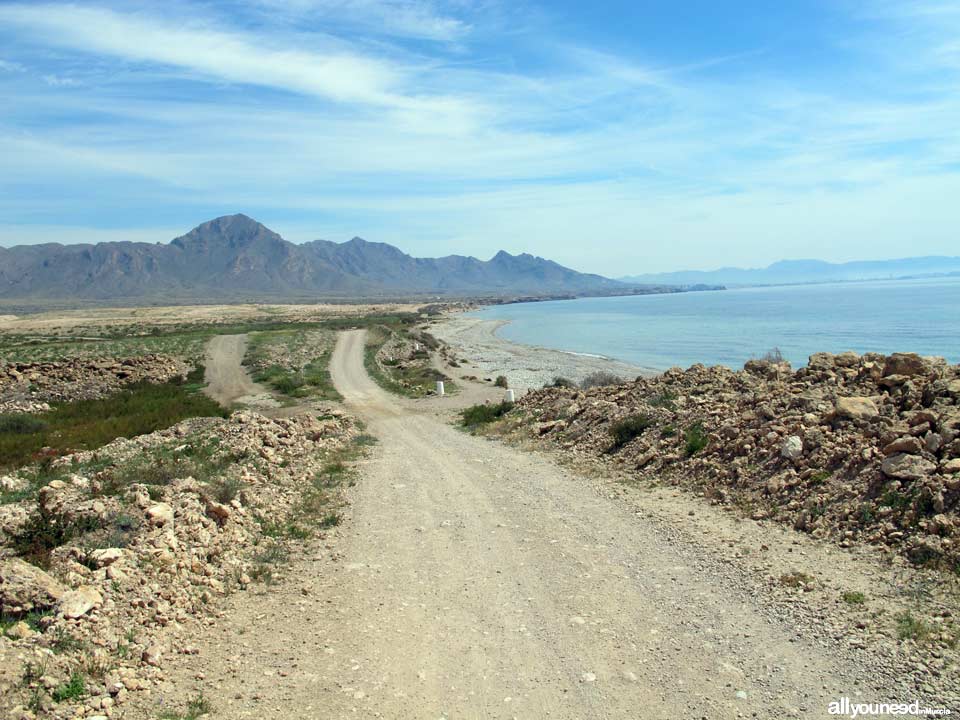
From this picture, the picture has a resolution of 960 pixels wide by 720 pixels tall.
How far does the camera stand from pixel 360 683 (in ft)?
20.4

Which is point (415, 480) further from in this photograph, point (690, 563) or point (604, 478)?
point (690, 563)

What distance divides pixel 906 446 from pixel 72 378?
3747cm

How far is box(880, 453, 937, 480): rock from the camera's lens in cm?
919

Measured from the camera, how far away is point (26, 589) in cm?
680

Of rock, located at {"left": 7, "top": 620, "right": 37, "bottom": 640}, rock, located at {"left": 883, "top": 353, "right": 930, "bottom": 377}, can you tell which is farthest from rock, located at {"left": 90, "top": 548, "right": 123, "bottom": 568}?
rock, located at {"left": 883, "top": 353, "right": 930, "bottom": 377}

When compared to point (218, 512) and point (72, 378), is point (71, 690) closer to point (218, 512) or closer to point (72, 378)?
point (218, 512)

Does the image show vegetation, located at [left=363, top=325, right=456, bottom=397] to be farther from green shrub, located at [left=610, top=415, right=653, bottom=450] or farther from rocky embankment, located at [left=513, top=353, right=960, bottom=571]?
green shrub, located at [left=610, top=415, right=653, bottom=450]

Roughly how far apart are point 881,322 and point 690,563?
93.2 m

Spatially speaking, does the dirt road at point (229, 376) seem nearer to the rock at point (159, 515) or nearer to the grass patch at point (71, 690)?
the rock at point (159, 515)

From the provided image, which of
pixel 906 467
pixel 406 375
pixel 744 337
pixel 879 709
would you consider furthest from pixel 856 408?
pixel 744 337

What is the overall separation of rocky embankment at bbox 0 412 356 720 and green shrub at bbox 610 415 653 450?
6.08m

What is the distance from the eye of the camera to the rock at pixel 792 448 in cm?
Result: 1105

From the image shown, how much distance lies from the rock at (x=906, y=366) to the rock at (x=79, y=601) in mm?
13196

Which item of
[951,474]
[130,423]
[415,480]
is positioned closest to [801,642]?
[951,474]
